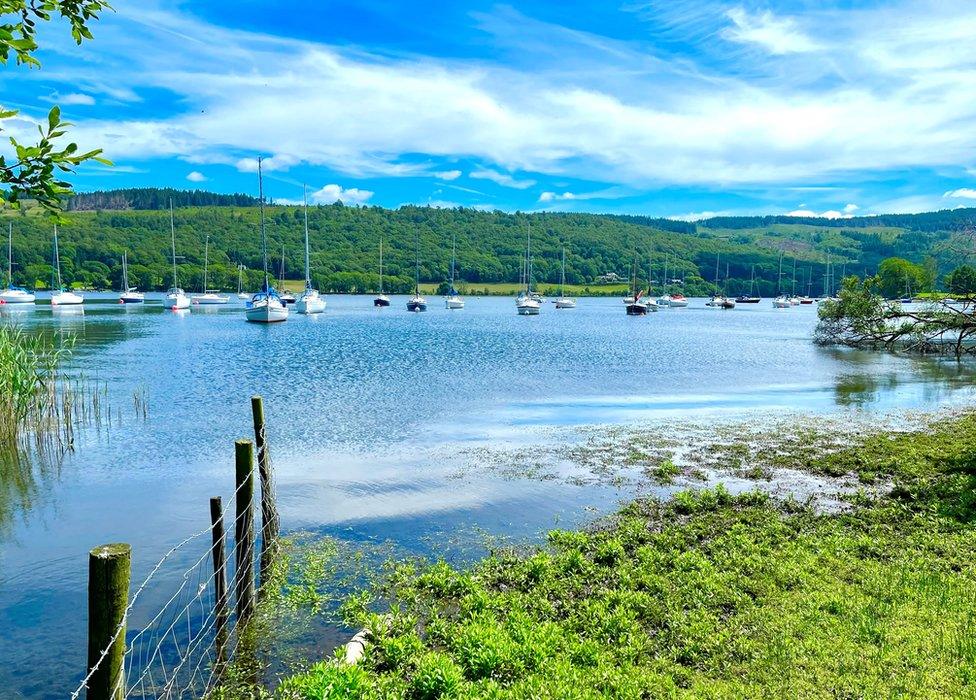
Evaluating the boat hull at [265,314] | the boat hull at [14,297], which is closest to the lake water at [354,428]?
the boat hull at [265,314]

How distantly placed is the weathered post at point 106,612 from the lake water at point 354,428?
388 centimetres

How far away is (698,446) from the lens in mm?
19609

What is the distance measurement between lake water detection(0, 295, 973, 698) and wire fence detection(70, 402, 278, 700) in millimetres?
500

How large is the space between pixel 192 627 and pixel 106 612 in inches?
195

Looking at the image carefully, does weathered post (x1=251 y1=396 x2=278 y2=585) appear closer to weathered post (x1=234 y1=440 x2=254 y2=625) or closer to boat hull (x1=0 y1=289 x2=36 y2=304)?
weathered post (x1=234 y1=440 x2=254 y2=625)

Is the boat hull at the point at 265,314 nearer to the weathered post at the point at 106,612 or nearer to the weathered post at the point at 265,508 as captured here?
the weathered post at the point at 265,508

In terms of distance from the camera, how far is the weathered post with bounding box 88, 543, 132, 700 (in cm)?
503

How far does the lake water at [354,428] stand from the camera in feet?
40.6

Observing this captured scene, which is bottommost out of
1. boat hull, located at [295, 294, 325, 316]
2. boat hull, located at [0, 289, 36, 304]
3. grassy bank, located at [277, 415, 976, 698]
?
grassy bank, located at [277, 415, 976, 698]

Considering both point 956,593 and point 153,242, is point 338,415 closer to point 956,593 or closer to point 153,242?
point 956,593

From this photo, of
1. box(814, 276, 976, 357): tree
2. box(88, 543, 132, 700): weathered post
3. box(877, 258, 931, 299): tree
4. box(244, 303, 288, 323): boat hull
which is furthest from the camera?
box(877, 258, 931, 299): tree

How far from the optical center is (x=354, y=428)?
75.0 ft

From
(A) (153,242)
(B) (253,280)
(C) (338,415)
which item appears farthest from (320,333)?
(A) (153,242)

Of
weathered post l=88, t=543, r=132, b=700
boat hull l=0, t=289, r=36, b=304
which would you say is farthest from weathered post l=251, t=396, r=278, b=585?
boat hull l=0, t=289, r=36, b=304
